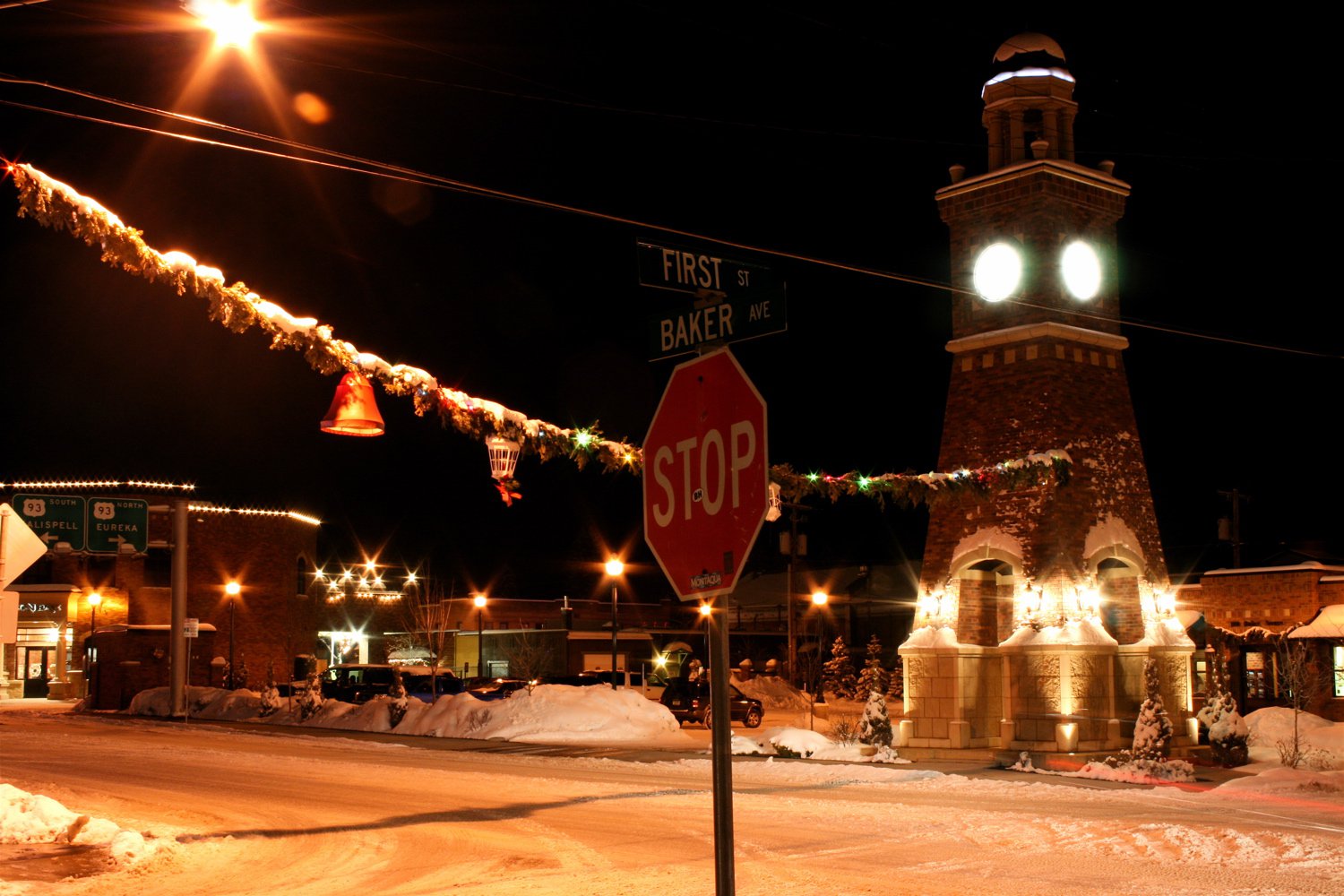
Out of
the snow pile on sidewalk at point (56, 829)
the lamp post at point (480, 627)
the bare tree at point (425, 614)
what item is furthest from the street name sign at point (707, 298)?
the bare tree at point (425, 614)

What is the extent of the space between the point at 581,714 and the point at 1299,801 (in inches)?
682

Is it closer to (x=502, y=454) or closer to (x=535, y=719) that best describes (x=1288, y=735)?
(x=535, y=719)

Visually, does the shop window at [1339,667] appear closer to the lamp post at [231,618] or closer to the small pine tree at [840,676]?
the small pine tree at [840,676]

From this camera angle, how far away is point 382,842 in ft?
43.3

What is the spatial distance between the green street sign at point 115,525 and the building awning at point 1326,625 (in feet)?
108

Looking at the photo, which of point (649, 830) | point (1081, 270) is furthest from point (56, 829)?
point (1081, 270)

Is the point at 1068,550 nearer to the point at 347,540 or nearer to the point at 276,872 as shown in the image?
the point at 276,872

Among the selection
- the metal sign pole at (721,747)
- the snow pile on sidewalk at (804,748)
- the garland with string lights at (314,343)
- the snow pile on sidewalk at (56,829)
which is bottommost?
the snow pile on sidewalk at (804,748)

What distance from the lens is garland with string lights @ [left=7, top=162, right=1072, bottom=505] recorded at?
1122 centimetres

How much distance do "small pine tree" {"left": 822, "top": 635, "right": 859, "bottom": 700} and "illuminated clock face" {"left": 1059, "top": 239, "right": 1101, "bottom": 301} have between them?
2818cm

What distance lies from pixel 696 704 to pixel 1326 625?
1710cm

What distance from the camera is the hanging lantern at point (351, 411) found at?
13.1m

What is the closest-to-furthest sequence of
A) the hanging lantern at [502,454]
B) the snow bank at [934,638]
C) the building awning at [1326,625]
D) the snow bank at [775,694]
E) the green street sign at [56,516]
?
the hanging lantern at [502,454]
the snow bank at [934,638]
the building awning at [1326,625]
the green street sign at [56,516]
the snow bank at [775,694]

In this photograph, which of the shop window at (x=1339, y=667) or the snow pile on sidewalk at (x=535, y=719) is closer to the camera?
the snow pile on sidewalk at (x=535, y=719)
